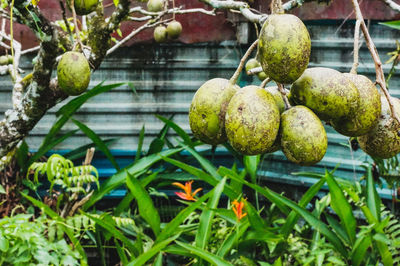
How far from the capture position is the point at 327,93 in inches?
34.8

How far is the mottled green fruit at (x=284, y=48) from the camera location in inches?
32.4

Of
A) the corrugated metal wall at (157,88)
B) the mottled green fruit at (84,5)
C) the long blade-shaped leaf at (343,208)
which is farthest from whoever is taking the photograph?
the corrugated metal wall at (157,88)

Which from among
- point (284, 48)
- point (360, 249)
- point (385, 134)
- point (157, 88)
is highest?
point (284, 48)

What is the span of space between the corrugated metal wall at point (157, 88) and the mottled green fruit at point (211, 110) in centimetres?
312

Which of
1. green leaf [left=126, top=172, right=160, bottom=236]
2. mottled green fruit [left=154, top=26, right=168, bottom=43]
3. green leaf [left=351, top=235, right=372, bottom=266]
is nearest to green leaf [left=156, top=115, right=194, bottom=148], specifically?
mottled green fruit [left=154, top=26, right=168, bottom=43]

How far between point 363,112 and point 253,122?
217mm

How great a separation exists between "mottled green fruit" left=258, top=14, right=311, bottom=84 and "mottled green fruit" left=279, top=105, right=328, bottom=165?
69 millimetres

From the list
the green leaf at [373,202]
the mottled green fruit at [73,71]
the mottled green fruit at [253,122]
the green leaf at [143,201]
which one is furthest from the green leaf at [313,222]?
the mottled green fruit at [253,122]

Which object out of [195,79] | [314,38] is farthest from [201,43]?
[314,38]

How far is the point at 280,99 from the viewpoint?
3.18 ft

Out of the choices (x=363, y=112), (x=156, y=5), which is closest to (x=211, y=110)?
(x=363, y=112)

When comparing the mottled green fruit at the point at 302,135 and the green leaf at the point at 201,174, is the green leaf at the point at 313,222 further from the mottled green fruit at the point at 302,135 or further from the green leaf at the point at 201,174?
the mottled green fruit at the point at 302,135

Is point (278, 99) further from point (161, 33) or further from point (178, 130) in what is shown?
point (178, 130)

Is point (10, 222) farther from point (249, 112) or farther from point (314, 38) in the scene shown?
point (314, 38)
